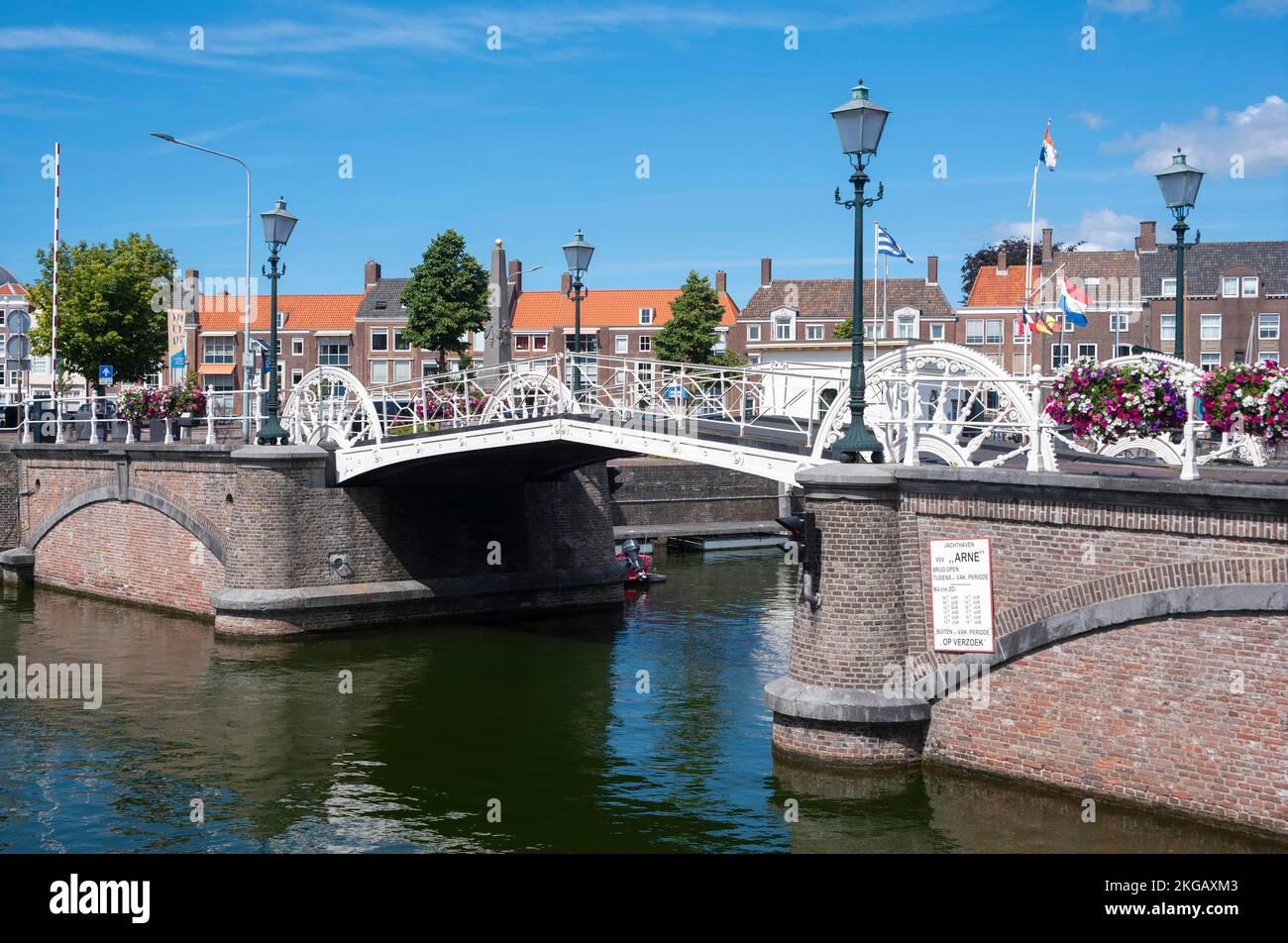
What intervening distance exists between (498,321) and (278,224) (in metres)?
8.52

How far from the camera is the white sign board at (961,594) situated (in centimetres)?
1518

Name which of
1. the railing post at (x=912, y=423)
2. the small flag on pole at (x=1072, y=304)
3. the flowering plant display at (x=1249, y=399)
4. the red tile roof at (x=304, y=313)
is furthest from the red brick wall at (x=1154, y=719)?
the red tile roof at (x=304, y=313)

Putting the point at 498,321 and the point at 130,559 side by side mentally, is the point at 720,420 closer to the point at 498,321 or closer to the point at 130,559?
the point at 498,321

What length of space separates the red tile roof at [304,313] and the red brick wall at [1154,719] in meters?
73.9

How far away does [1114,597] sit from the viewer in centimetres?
1388

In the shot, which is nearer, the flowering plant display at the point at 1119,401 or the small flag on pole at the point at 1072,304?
the flowering plant display at the point at 1119,401

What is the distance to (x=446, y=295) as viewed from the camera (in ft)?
186

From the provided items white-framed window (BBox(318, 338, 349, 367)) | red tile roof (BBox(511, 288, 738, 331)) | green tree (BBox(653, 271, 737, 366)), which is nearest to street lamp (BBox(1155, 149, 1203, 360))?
green tree (BBox(653, 271, 737, 366))

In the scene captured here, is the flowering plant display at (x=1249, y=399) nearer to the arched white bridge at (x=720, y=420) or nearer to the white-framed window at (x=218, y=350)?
the arched white bridge at (x=720, y=420)

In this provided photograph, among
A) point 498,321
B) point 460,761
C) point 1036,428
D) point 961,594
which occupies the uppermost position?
point 498,321

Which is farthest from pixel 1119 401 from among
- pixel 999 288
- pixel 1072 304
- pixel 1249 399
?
pixel 999 288

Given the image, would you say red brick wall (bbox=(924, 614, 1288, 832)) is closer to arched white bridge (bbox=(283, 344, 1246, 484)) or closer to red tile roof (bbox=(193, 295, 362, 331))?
arched white bridge (bbox=(283, 344, 1246, 484))
